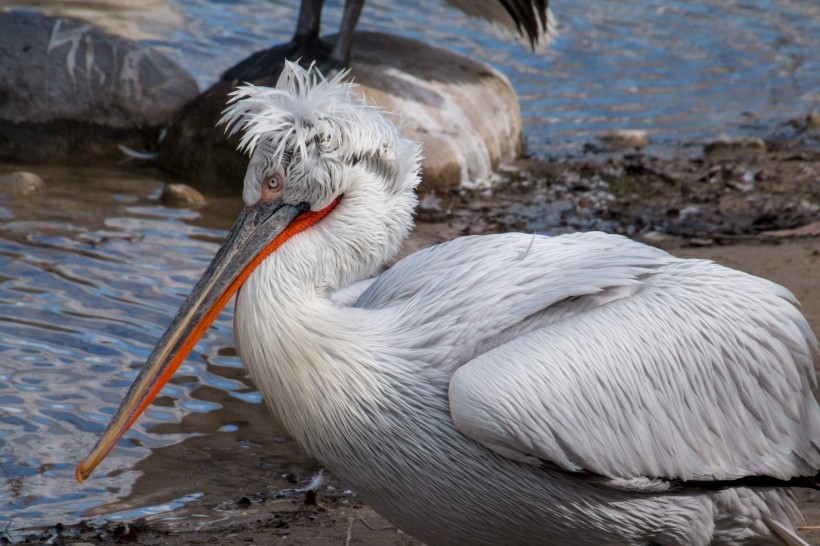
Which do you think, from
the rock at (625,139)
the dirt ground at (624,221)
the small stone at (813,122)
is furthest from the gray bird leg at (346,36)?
the small stone at (813,122)

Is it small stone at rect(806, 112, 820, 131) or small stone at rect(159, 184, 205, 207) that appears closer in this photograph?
small stone at rect(159, 184, 205, 207)

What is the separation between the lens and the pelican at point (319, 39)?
7727mm

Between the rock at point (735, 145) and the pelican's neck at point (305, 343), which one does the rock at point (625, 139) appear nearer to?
the rock at point (735, 145)

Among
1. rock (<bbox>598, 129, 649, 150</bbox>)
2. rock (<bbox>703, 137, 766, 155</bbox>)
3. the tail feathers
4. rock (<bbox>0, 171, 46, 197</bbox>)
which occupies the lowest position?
rock (<bbox>0, 171, 46, 197</bbox>)

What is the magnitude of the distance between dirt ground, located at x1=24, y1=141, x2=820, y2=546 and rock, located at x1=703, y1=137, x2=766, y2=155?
67 mm

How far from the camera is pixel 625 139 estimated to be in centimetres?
895

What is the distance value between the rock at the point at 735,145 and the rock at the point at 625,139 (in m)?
0.55

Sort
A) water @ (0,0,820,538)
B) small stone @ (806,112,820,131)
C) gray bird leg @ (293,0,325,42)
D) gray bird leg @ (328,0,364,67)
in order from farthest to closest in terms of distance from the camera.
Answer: small stone @ (806,112,820,131)
gray bird leg @ (293,0,325,42)
gray bird leg @ (328,0,364,67)
water @ (0,0,820,538)

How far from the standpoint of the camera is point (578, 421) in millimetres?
3037

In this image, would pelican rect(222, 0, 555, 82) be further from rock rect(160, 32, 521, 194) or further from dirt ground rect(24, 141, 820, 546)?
dirt ground rect(24, 141, 820, 546)

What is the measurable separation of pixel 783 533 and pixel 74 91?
20.5 feet

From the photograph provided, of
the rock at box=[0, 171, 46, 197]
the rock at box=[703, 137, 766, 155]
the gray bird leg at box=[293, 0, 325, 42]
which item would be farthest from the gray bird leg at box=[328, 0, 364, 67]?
the rock at box=[703, 137, 766, 155]

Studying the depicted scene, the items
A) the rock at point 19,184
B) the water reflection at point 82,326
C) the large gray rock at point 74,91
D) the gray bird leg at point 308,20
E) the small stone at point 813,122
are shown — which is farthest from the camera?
the small stone at point 813,122

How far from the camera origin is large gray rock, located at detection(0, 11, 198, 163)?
25.9 ft
